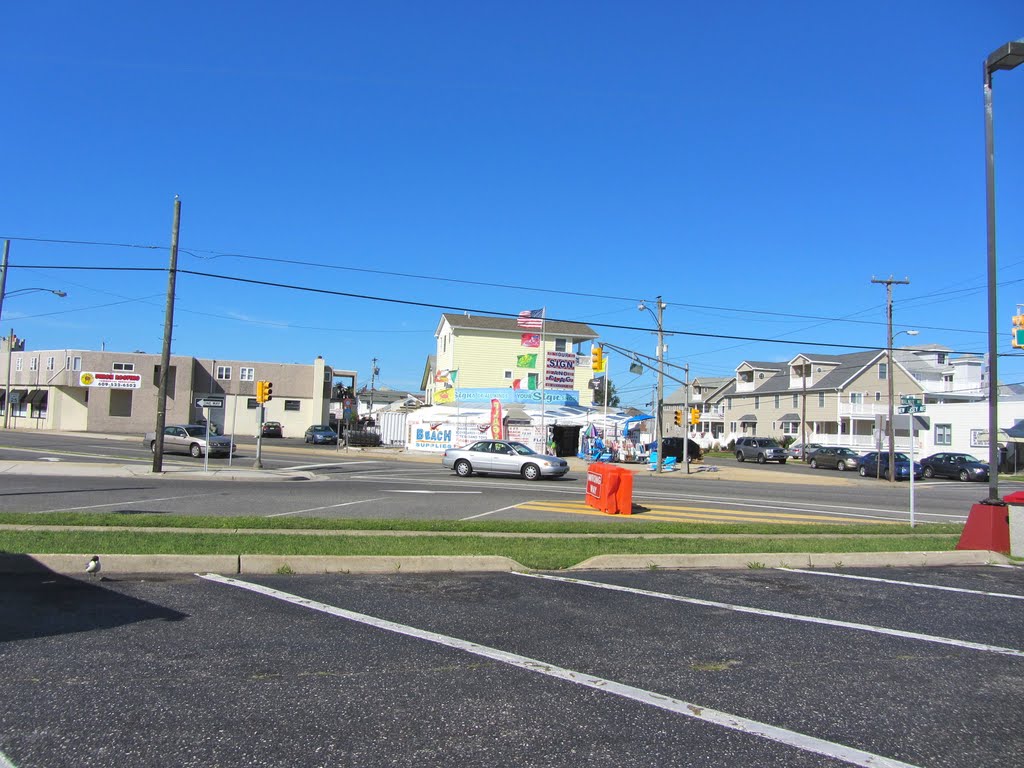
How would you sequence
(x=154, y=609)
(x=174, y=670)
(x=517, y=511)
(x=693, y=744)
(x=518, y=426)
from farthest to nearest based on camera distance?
(x=518, y=426)
(x=517, y=511)
(x=154, y=609)
(x=174, y=670)
(x=693, y=744)

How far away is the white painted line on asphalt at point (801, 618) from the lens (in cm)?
601

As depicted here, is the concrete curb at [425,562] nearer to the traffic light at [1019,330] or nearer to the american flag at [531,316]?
the traffic light at [1019,330]

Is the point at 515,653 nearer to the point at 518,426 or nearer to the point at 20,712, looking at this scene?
the point at 20,712

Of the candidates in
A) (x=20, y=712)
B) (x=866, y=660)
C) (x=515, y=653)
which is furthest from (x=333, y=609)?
(x=866, y=660)

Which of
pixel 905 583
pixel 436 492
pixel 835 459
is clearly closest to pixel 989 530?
pixel 905 583

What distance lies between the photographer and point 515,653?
18.2 feet

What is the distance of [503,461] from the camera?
27859 millimetres

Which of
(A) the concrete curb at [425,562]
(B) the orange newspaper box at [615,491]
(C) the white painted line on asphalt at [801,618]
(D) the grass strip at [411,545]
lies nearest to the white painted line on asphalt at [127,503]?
(D) the grass strip at [411,545]

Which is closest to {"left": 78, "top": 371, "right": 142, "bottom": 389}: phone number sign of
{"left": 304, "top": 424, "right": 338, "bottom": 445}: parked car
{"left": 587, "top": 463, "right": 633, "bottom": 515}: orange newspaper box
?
{"left": 304, "top": 424, "right": 338, "bottom": 445}: parked car

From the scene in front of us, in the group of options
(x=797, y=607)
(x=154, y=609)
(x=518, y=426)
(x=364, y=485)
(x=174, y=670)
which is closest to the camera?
(x=174, y=670)

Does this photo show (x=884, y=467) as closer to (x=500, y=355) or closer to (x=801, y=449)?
(x=801, y=449)

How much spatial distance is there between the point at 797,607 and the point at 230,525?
8552mm

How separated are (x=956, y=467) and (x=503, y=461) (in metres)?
25.5

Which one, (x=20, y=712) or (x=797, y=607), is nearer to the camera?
(x=20, y=712)
